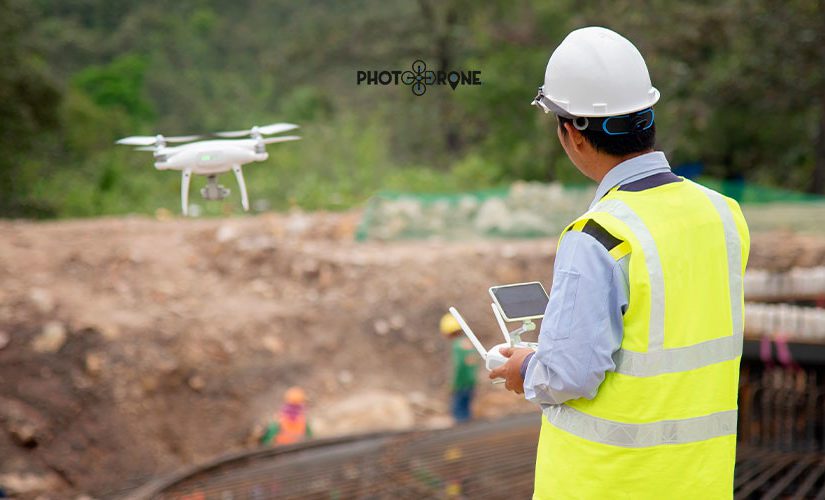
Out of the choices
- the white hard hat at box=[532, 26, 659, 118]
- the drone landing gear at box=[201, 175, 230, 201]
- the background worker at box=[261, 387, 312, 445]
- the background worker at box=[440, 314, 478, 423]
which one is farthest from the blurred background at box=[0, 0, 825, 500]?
the white hard hat at box=[532, 26, 659, 118]

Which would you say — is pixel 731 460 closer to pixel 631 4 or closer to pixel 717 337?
pixel 717 337

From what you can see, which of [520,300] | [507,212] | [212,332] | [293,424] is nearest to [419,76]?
[520,300]

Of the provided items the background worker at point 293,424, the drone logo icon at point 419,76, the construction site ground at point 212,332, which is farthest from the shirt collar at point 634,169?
the construction site ground at point 212,332

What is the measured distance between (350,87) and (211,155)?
17.0m

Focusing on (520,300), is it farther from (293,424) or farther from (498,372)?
(293,424)

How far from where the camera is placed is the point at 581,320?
1391 millimetres

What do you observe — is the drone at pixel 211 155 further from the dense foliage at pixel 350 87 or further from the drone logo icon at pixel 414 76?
the dense foliage at pixel 350 87

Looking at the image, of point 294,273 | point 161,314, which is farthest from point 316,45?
point 161,314

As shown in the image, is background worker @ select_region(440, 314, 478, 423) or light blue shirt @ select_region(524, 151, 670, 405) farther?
background worker @ select_region(440, 314, 478, 423)

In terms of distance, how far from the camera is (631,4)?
13266mm

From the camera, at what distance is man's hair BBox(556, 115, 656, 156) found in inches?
59.3

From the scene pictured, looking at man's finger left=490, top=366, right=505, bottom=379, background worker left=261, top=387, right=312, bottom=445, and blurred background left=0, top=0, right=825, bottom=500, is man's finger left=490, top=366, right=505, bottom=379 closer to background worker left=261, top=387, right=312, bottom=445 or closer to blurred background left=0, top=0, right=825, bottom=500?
blurred background left=0, top=0, right=825, bottom=500

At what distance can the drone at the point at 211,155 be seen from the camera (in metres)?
1.54

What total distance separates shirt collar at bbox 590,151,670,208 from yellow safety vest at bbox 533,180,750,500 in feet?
0.13
